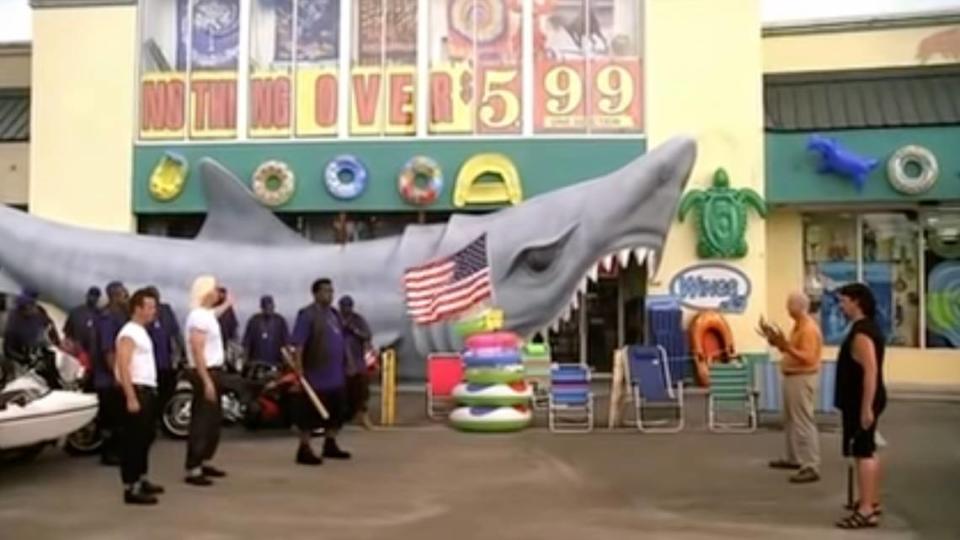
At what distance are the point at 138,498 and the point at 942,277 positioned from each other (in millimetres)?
15787

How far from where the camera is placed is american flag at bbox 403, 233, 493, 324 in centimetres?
1559

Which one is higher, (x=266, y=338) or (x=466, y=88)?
(x=466, y=88)

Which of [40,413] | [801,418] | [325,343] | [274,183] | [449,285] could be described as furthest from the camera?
[274,183]

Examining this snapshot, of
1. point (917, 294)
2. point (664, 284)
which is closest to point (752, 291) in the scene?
point (664, 284)

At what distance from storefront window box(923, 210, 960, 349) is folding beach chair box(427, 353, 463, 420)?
384 inches

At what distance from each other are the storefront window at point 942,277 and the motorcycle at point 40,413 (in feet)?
48.3

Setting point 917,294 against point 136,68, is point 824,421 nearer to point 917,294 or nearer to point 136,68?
point 917,294

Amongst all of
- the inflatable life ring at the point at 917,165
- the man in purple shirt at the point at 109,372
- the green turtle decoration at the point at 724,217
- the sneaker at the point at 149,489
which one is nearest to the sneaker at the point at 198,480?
the sneaker at the point at 149,489

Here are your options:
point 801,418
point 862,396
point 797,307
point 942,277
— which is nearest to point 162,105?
point 797,307

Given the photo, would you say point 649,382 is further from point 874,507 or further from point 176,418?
point 874,507

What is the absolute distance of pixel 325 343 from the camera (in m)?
11.0

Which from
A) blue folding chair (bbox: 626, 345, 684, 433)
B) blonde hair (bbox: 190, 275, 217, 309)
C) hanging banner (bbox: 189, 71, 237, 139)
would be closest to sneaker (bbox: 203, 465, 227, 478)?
blonde hair (bbox: 190, 275, 217, 309)

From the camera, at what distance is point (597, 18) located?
2039cm

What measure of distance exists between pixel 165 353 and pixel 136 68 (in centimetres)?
1133
